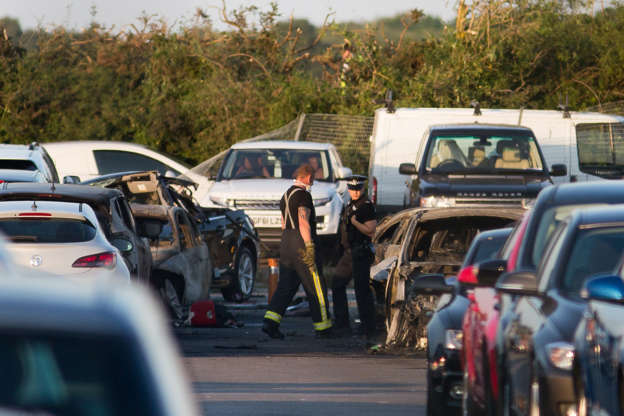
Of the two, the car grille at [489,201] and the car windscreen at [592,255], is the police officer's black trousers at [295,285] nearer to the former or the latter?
the car grille at [489,201]

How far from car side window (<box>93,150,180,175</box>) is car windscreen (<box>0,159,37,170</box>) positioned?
713cm

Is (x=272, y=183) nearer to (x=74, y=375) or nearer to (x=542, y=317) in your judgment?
(x=542, y=317)

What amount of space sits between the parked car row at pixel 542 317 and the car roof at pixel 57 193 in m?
5.47

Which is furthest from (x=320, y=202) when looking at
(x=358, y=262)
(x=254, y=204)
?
(x=358, y=262)

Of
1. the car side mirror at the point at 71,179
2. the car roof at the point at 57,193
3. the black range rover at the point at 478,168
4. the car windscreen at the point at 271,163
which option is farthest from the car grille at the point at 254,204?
the car roof at the point at 57,193

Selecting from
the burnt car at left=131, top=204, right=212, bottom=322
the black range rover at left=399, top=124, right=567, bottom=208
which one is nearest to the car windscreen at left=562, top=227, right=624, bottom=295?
the burnt car at left=131, top=204, right=212, bottom=322

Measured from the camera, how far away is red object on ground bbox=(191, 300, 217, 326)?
17281mm

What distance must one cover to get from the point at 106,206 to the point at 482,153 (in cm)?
733

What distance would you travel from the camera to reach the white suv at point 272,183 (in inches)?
923

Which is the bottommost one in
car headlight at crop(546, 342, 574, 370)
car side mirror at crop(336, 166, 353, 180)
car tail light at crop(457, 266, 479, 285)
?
car side mirror at crop(336, 166, 353, 180)

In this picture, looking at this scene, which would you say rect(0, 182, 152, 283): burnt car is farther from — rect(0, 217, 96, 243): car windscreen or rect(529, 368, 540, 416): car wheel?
rect(529, 368, 540, 416): car wheel

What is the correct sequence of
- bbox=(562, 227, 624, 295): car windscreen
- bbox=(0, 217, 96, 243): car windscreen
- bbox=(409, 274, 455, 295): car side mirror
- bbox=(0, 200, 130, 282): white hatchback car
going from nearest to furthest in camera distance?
bbox=(562, 227, 624, 295): car windscreen, bbox=(409, 274, 455, 295): car side mirror, bbox=(0, 200, 130, 282): white hatchback car, bbox=(0, 217, 96, 243): car windscreen

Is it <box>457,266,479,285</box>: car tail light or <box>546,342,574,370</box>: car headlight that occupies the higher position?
<box>546,342,574,370</box>: car headlight

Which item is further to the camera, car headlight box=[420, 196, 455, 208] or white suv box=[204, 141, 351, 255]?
white suv box=[204, 141, 351, 255]
